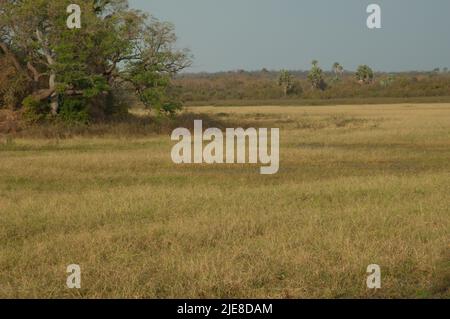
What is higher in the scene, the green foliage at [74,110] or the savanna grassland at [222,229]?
the green foliage at [74,110]

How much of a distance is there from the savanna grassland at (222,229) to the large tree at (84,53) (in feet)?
48.3

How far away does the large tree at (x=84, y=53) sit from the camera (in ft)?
112

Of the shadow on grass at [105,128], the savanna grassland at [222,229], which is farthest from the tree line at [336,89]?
the savanna grassland at [222,229]

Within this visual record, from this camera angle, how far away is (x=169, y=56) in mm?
37125

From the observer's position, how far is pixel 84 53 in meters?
Result: 34.5

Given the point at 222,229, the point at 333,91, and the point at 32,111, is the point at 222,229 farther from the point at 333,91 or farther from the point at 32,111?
the point at 333,91

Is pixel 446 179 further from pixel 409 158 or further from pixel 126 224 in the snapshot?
pixel 126 224

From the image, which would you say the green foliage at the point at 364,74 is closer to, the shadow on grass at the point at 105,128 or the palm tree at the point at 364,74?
the palm tree at the point at 364,74

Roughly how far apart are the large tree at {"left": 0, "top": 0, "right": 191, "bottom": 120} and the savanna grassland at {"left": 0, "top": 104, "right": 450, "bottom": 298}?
14.7 meters

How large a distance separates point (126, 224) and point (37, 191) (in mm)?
4834

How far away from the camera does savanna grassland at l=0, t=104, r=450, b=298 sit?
7426 millimetres

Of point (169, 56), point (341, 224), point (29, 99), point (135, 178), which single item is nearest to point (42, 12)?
point (29, 99)
